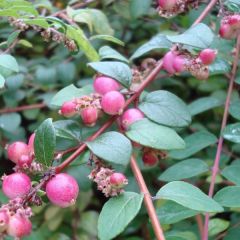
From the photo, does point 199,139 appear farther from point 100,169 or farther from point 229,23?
point 100,169

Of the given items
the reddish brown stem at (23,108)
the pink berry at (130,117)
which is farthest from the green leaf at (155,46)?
the reddish brown stem at (23,108)

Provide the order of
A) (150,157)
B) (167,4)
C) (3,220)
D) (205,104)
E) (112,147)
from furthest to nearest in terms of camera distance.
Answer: (205,104) → (167,4) → (150,157) → (112,147) → (3,220)

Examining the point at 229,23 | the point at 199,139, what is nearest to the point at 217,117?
the point at 199,139

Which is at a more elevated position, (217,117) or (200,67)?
(200,67)

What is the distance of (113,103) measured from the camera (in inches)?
30.2

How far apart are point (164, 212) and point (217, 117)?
0.65 m

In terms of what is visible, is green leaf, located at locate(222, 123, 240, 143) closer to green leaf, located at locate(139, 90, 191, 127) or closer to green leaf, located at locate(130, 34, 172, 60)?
green leaf, located at locate(139, 90, 191, 127)

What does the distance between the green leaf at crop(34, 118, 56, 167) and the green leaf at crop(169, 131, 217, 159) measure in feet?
1.27

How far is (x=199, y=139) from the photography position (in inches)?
40.4

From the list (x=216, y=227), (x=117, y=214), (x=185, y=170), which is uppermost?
(x=117, y=214)

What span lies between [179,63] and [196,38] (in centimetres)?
5

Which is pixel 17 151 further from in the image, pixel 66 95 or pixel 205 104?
pixel 205 104

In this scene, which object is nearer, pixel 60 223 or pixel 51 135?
pixel 51 135

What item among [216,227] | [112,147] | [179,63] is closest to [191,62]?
[179,63]
